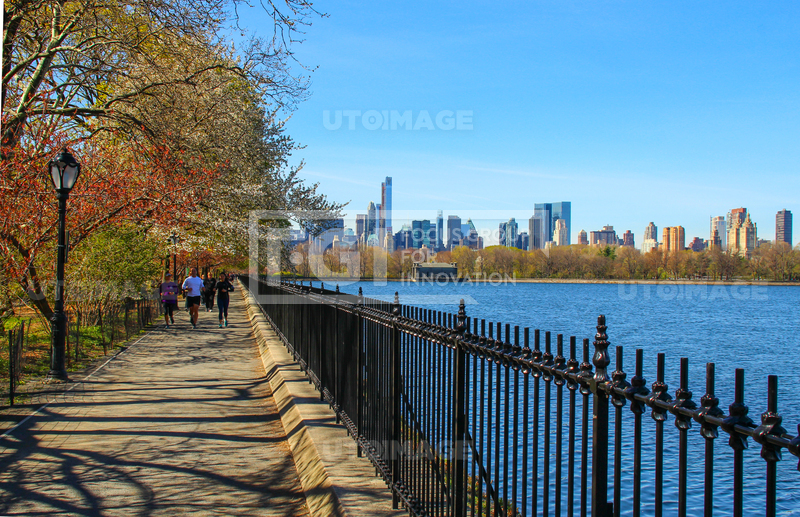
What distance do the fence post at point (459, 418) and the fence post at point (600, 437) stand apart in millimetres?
Answer: 1422

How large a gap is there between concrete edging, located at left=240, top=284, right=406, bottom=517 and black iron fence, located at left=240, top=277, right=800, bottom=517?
0.18 meters

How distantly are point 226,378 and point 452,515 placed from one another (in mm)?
8490

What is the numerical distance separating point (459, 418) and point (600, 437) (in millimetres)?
1624

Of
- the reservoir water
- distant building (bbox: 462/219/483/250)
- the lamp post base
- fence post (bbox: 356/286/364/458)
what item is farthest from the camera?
distant building (bbox: 462/219/483/250)

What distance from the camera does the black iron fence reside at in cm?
204

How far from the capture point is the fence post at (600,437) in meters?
2.51

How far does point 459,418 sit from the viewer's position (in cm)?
406

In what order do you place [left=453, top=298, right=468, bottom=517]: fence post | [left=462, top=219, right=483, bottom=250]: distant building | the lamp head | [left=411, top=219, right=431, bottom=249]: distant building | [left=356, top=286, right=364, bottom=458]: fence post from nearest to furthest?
[left=453, top=298, right=468, bottom=517]: fence post
[left=356, top=286, right=364, bottom=458]: fence post
the lamp head
[left=411, top=219, right=431, bottom=249]: distant building
[left=462, top=219, right=483, bottom=250]: distant building

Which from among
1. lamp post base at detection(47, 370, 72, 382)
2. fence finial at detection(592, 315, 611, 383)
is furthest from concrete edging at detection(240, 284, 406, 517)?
lamp post base at detection(47, 370, 72, 382)

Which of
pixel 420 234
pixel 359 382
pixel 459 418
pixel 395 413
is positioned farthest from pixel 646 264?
pixel 459 418

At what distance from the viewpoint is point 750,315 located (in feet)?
290

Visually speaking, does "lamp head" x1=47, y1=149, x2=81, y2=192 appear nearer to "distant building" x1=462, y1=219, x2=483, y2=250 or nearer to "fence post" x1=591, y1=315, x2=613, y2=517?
"fence post" x1=591, y1=315, x2=613, y2=517

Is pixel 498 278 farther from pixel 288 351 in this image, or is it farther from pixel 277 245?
pixel 288 351

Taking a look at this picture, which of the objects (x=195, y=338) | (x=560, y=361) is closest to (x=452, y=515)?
(x=560, y=361)
